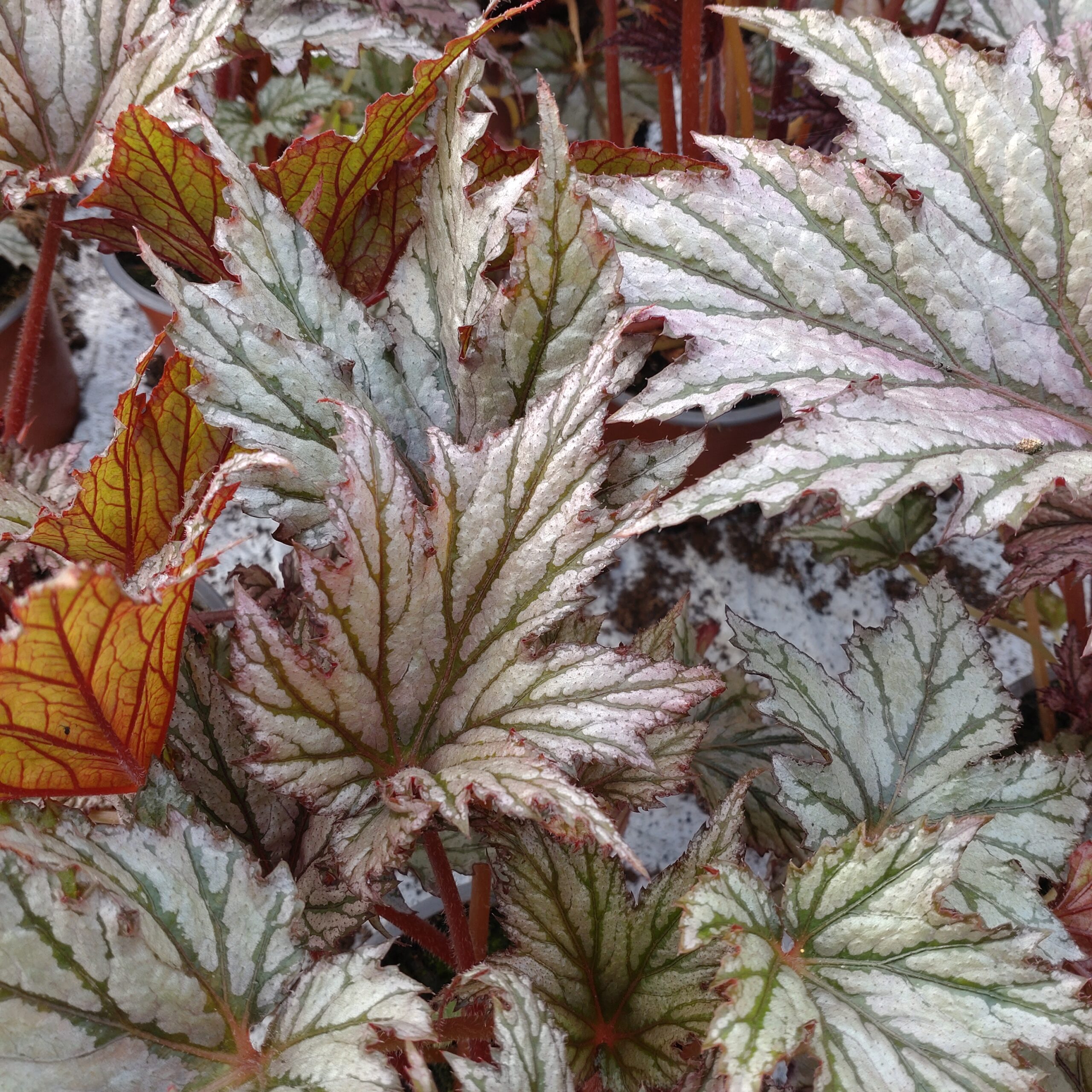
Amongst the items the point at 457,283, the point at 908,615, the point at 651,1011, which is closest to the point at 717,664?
the point at 908,615

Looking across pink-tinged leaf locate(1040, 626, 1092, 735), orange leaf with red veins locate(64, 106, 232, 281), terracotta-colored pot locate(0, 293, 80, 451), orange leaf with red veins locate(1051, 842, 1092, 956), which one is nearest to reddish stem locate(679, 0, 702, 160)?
orange leaf with red veins locate(64, 106, 232, 281)

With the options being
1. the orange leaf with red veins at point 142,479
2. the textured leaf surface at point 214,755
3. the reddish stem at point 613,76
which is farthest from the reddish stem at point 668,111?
the textured leaf surface at point 214,755

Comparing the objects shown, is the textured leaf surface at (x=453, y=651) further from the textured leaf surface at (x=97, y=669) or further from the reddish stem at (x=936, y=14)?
the reddish stem at (x=936, y=14)

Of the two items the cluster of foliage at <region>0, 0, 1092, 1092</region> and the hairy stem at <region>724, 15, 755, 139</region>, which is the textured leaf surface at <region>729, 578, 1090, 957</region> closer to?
the cluster of foliage at <region>0, 0, 1092, 1092</region>

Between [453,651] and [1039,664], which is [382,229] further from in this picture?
[1039,664]

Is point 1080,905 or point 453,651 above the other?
point 453,651

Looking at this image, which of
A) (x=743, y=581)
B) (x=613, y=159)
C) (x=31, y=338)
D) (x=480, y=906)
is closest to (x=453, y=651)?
(x=480, y=906)
